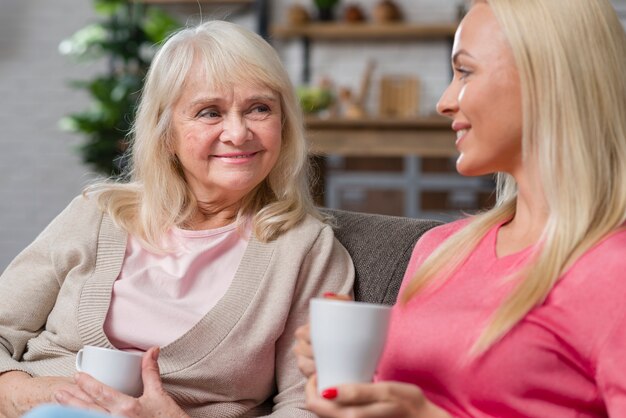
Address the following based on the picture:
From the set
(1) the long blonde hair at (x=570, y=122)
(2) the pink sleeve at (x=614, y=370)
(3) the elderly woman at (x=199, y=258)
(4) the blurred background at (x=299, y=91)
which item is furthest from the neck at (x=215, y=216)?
(4) the blurred background at (x=299, y=91)

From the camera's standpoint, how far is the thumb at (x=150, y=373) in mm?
1460

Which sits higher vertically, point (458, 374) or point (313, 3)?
point (313, 3)

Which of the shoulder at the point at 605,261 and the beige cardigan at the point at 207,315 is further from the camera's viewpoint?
the beige cardigan at the point at 207,315

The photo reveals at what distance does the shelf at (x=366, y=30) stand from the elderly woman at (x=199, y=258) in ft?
13.1

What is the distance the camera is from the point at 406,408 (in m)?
1.03

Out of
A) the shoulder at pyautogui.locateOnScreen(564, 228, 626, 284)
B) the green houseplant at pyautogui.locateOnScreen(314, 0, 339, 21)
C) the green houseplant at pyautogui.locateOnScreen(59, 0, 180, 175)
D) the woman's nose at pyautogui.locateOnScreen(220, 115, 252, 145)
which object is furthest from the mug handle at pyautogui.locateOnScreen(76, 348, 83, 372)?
the green houseplant at pyautogui.locateOnScreen(314, 0, 339, 21)

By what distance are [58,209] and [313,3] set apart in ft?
6.93

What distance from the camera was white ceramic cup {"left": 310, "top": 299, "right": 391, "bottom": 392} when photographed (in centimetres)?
94

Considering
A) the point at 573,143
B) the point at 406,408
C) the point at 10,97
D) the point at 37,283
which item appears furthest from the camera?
the point at 10,97

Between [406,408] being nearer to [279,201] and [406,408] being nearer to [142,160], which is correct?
[279,201]

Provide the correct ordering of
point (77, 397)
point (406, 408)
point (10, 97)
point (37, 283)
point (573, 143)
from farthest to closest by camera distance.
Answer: point (10, 97)
point (37, 283)
point (77, 397)
point (573, 143)
point (406, 408)

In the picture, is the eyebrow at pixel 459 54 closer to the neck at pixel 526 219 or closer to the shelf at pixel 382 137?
the neck at pixel 526 219

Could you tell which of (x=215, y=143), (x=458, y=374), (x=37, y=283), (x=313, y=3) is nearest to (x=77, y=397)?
(x=37, y=283)

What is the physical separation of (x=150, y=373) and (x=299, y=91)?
408 cm
